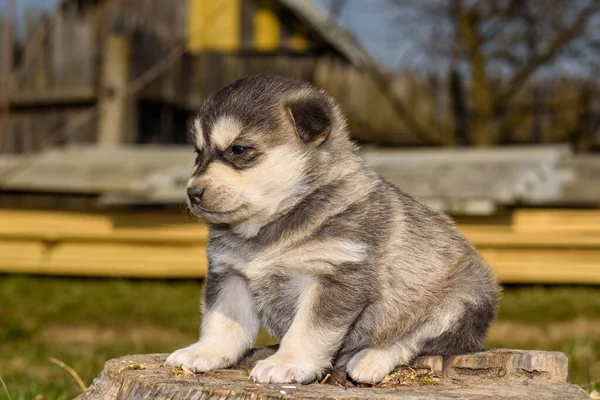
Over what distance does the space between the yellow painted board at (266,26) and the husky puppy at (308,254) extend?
13.5 m

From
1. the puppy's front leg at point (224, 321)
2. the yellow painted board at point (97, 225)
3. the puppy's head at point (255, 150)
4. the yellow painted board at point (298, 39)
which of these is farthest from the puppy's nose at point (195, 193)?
the yellow painted board at point (298, 39)

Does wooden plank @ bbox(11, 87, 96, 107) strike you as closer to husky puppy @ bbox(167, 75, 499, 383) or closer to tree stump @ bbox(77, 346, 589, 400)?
tree stump @ bbox(77, 346, 589, 400)

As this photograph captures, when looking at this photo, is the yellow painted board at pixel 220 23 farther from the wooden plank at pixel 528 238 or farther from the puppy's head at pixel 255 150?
the puppy's head at pixel 255 150

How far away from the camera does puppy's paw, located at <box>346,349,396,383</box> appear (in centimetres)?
347

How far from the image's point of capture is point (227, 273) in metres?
3.60

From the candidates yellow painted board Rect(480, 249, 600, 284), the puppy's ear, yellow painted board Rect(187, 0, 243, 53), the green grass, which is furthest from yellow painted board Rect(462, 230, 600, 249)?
yellow painted board Rect(187, 0, 243, 53)

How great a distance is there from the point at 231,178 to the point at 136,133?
10.4m

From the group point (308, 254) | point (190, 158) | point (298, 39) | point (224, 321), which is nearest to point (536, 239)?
point (190, 158)

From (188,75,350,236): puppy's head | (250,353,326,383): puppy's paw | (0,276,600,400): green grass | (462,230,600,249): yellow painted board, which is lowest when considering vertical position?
(0,276,600,400): green grass

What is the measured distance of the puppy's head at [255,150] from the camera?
3393 mm

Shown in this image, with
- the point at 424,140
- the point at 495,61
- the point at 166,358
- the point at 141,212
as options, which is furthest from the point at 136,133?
the point at 166,358

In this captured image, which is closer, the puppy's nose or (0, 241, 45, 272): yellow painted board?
the puppy's nose

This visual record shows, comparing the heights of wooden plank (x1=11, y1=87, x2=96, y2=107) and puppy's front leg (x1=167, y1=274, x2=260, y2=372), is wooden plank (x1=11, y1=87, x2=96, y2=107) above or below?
above

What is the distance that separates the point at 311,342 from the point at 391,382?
0.47 metres
